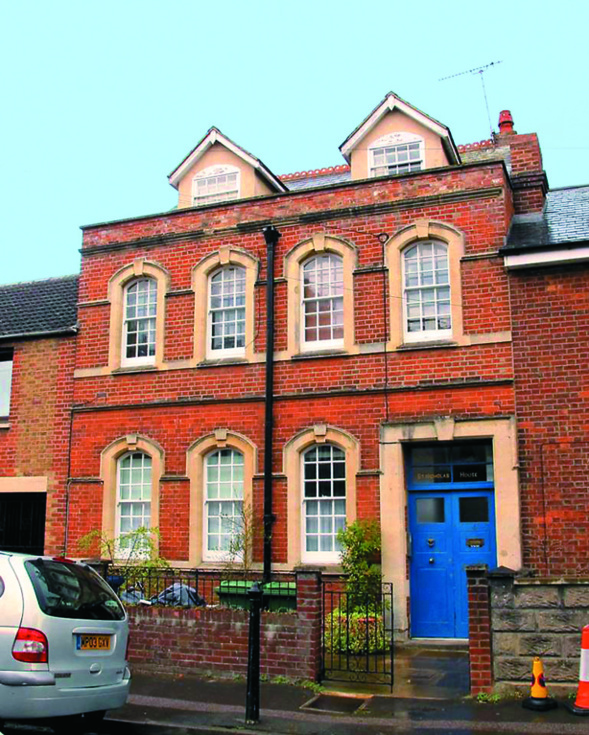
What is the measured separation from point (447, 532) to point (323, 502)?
7.22ft

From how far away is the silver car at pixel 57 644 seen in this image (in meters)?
7.00

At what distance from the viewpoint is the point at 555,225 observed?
1454 centimetres

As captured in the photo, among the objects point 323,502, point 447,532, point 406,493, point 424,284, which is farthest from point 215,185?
point 447,532

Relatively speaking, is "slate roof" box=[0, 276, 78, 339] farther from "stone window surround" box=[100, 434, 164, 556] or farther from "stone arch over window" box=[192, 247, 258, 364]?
"stone arch over window" box=[192, 247, 258, 364]

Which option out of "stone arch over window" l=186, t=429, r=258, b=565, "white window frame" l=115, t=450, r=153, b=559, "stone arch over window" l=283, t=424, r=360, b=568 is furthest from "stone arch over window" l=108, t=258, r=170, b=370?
"stone arch over window" l=283, t=424, r=360, b=568

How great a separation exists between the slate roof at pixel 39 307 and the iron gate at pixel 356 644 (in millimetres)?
8600

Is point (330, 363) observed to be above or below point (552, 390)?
above

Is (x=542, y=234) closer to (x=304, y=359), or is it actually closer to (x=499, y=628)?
(x=304, y=359)

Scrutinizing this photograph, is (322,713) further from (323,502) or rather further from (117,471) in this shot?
(117,471)

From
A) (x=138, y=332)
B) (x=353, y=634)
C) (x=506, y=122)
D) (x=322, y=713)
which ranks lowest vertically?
(x=322, y=713)

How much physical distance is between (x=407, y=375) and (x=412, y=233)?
8.33ft

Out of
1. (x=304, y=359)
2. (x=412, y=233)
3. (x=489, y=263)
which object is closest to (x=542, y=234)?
(x=489, y=263)

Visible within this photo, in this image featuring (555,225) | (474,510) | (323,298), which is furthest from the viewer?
(323,298)

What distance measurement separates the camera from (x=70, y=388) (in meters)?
17.1
